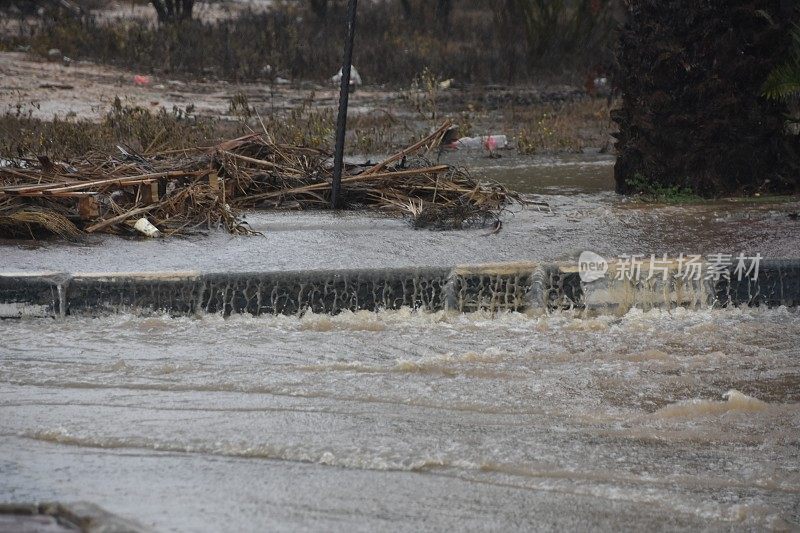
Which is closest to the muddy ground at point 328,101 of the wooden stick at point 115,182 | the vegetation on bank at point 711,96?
the vegetation on bank at point 711,96

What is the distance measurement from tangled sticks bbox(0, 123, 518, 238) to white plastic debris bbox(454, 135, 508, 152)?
4.44 metres

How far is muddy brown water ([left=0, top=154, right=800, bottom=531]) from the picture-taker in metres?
4.01

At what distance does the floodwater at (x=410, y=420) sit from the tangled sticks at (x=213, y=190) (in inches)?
55.4

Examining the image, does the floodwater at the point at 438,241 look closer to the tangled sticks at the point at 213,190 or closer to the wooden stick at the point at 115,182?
the tangled sticks at the point at 213,190

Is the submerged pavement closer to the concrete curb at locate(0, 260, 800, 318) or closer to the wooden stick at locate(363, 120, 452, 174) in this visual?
the concrete curb at locate(0, 260, 800, 318)

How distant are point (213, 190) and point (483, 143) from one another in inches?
243

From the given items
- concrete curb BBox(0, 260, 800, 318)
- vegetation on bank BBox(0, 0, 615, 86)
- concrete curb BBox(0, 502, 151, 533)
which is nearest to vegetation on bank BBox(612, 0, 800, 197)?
concrete curb BBox(0, 260, 800, 318)

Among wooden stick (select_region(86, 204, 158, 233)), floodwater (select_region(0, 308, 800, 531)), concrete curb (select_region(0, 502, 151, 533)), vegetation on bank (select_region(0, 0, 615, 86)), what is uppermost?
vegetation on bank (select_region(0, 0, 615, 86))

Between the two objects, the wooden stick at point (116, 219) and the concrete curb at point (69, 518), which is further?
the wooden stick at point (116, 219)

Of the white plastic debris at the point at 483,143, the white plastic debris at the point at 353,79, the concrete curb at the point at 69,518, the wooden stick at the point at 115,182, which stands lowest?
the concrete curb at the point at 69,518

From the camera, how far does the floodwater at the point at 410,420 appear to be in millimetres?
3979

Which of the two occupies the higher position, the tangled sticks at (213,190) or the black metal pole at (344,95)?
the black metal pole at (344,95)

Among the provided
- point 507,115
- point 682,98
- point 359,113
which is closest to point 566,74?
point 507,115

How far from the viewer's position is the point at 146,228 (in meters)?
7.81
